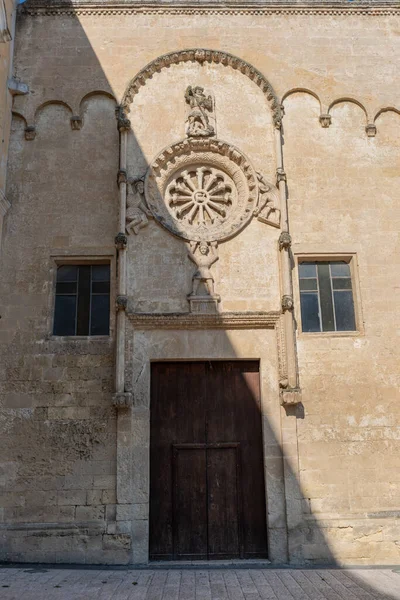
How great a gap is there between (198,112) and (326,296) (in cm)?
369

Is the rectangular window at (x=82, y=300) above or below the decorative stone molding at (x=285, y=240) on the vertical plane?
below

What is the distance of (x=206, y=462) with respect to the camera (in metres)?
8.44

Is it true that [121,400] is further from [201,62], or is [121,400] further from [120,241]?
[201,62]

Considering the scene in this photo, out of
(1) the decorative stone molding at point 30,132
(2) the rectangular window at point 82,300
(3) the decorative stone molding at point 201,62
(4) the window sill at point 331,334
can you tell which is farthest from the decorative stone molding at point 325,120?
(1) the decorative stone molding at point 30,132

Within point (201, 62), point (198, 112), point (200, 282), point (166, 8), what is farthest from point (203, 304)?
point (166, 8)

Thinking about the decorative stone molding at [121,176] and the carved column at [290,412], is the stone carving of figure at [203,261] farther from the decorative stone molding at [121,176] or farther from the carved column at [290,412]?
the decorative stone molding at [121,176]

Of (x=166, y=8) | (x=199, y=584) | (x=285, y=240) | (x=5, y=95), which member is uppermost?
(x=166, y=8)

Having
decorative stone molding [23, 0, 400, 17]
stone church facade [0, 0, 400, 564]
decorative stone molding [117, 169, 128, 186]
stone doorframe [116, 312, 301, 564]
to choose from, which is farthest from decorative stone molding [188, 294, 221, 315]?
decorative stone molding [23, 0, 400, 17]

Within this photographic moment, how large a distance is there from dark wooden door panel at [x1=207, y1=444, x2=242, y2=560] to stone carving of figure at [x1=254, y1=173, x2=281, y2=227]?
3550 mm

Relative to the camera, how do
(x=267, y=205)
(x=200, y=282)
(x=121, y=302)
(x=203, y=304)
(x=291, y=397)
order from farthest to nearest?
(x=267, y=205) → (x=200, y=282) → (x=203, y=304) → (x=121, y=302) → (x=291, y=397)

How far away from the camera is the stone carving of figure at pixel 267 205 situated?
9305 millimetres

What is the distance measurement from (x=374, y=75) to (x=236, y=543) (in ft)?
26.4

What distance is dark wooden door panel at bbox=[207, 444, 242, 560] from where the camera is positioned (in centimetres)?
815

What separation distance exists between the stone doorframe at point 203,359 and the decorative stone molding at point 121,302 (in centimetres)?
21
